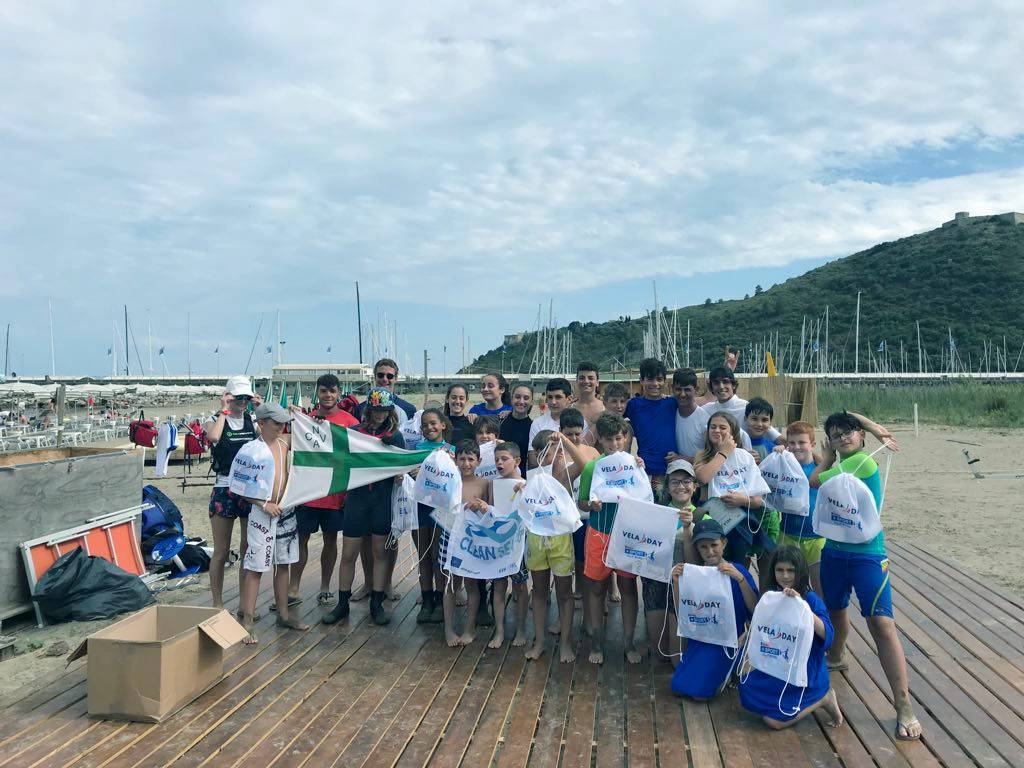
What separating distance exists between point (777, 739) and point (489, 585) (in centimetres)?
266

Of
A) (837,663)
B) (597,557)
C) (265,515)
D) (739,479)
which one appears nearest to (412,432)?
(265,515)

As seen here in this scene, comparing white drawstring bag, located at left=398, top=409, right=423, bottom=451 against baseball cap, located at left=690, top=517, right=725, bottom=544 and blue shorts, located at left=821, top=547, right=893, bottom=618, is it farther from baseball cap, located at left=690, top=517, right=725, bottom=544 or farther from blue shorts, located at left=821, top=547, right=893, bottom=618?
blue shorts, located at left=821, top=547, right=893, bottom=618

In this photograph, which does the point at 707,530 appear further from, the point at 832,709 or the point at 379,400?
the point at 379,400

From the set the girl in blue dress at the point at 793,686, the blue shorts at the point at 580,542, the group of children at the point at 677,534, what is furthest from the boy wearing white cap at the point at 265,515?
the girl in blue dress at the point at 793,686

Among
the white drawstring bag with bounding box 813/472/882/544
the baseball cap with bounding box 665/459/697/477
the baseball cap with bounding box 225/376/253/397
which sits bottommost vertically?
the white drawstring bag with bounding box 813/472/882/544

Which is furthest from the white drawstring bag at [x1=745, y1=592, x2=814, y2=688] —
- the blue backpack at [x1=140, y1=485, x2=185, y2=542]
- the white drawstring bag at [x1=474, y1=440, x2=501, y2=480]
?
the blue backpack at [x1=140, y1=485, x2=185, y2=542]

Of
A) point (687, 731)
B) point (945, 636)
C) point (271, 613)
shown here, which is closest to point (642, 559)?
point (687, 731)

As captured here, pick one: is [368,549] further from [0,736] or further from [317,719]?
[0,736]

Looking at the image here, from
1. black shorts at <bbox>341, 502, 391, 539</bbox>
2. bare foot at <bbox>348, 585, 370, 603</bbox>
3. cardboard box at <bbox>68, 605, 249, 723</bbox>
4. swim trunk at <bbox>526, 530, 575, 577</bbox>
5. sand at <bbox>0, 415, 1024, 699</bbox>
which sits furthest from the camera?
bare foot at <bbox>348, 585, 370, 603</bbox>

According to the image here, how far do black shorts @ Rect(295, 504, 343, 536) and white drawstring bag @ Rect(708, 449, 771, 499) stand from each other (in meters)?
3.12

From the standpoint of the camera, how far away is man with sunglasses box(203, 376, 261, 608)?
5625mm

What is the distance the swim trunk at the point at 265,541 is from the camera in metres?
5.45

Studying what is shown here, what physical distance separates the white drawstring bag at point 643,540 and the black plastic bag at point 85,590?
4718 millimetres

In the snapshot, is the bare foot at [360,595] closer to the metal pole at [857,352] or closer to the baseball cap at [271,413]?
the baseball cap at [271,413]
